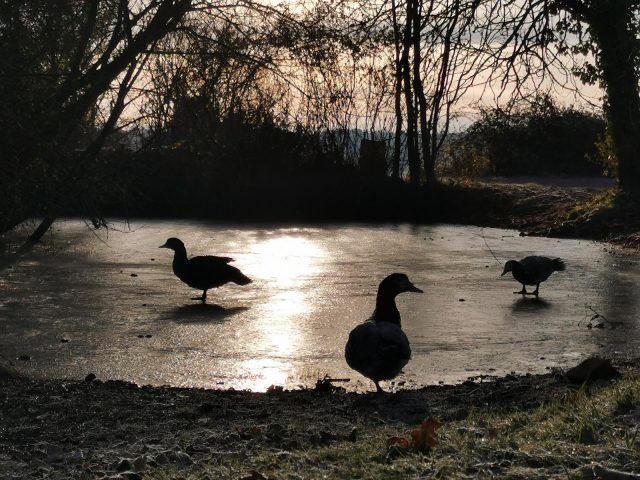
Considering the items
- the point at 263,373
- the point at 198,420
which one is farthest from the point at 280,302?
the point at 198,420

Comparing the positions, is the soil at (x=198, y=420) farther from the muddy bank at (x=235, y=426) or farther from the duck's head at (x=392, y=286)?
the duck's head at (x=392, y=286)

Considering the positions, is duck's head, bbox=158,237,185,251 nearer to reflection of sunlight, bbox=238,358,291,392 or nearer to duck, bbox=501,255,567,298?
duck, bbox=501,255,567,298

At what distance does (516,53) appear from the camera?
451 inches

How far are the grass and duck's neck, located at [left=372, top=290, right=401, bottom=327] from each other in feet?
7.70

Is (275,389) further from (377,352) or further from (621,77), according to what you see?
(621,77)

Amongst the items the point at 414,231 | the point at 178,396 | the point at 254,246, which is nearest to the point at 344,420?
the point at 178,396

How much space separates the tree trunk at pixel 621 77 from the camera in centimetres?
1369

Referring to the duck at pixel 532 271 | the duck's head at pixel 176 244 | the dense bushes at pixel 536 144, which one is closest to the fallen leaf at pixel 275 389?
the duck at pixel 532 271

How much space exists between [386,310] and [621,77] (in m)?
4.34

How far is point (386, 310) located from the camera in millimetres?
9203

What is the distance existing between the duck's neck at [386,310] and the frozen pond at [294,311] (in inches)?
18.2

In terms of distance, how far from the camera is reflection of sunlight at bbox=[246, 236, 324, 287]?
1582 centimetres

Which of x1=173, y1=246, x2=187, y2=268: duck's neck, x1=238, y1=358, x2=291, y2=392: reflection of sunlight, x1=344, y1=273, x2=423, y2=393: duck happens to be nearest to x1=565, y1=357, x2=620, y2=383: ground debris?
x1=344, y1=273, x2=423, y2=393: duck

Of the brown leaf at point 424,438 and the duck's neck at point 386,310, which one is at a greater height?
the duck's neck at point 386,310
